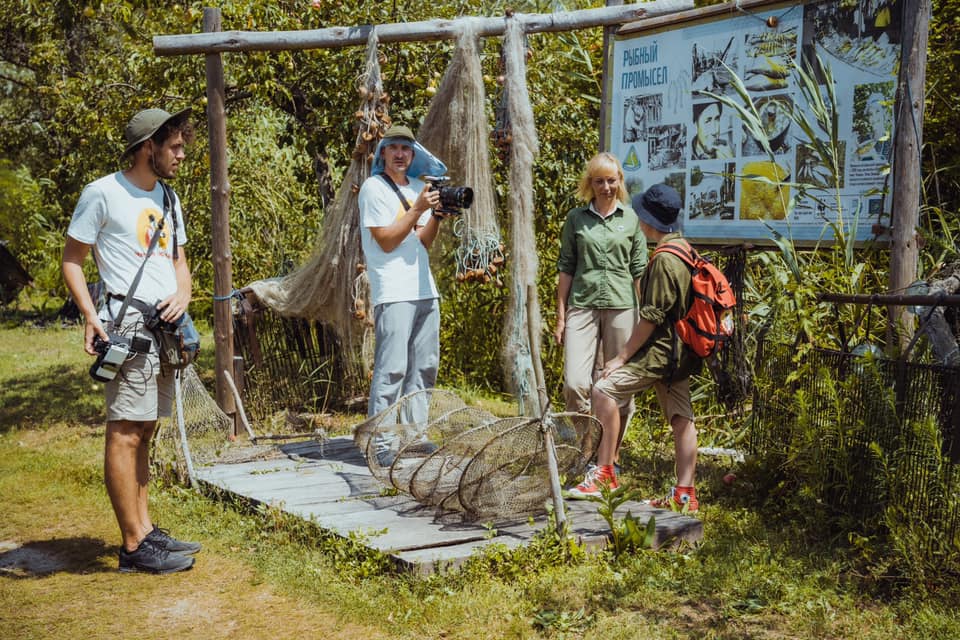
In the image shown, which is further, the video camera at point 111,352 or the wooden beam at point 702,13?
the wooden beam at point 702,13

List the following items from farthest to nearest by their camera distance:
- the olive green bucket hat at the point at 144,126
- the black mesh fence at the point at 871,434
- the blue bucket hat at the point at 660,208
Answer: the blue bucket hat at the point at 660,208 < the olive green bucket hat at the point at 144,126 < the black mesh fence at the point at 871,434

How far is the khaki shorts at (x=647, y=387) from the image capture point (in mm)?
4477

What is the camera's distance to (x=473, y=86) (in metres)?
5.31

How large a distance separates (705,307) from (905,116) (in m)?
1.22

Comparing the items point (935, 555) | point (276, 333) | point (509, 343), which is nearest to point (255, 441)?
point (276, 333)

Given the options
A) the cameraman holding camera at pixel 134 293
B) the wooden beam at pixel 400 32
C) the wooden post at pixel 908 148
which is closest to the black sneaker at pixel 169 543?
the cameraman holding camera at pixel 134 293

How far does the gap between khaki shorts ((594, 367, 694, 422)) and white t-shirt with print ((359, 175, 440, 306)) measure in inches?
48.1

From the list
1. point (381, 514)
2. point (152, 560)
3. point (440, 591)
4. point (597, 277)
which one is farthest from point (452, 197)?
point (152, 560)

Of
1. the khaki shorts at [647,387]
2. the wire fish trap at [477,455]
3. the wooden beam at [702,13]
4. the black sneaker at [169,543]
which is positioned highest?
the wooden beam at [702,13]

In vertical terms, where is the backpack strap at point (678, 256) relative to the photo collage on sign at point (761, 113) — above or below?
below

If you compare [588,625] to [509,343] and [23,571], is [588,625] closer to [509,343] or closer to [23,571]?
[509,343]

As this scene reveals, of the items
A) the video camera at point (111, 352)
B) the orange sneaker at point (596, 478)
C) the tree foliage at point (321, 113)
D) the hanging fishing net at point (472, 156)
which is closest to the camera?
the video camera at point (111, 352)

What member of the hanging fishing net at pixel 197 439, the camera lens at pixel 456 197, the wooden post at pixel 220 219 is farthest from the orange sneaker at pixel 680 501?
the wooden post at pixel 220 219

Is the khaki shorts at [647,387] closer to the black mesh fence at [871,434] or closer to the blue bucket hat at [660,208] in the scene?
the black mesh fence at [871,434]
